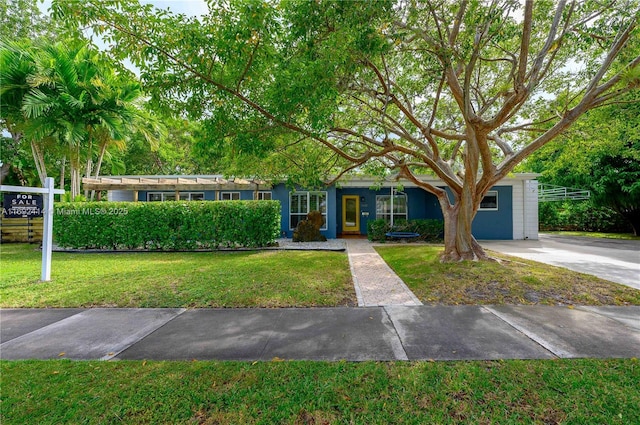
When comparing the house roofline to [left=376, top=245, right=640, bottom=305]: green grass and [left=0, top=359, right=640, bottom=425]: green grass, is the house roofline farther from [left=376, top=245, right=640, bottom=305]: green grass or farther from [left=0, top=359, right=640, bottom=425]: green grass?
[left=0, top=359, right=640, bottom=425]: green grass

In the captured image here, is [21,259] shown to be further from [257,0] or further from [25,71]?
[257,0]

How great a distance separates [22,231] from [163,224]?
8.91 m

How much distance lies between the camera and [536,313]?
419 cm

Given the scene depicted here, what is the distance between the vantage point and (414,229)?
1284 cm

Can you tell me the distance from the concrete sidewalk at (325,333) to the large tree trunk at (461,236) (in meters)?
3.21

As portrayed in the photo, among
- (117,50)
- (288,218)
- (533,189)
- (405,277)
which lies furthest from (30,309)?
(533,189)

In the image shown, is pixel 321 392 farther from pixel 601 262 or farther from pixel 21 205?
pixel 601 262

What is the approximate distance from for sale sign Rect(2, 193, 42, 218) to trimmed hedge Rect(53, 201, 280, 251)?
13.1 ft

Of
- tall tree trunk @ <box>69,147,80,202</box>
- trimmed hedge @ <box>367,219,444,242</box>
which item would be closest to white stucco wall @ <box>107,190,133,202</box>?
tall tree trunk @ <box>69,147,80,202</box>

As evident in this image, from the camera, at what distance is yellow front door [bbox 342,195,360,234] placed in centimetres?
1545

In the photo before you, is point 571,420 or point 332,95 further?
point 332,95

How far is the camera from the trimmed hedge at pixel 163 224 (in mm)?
10234

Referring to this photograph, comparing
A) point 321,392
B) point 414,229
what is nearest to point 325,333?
point 321,392

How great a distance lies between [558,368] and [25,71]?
53.9 feet
